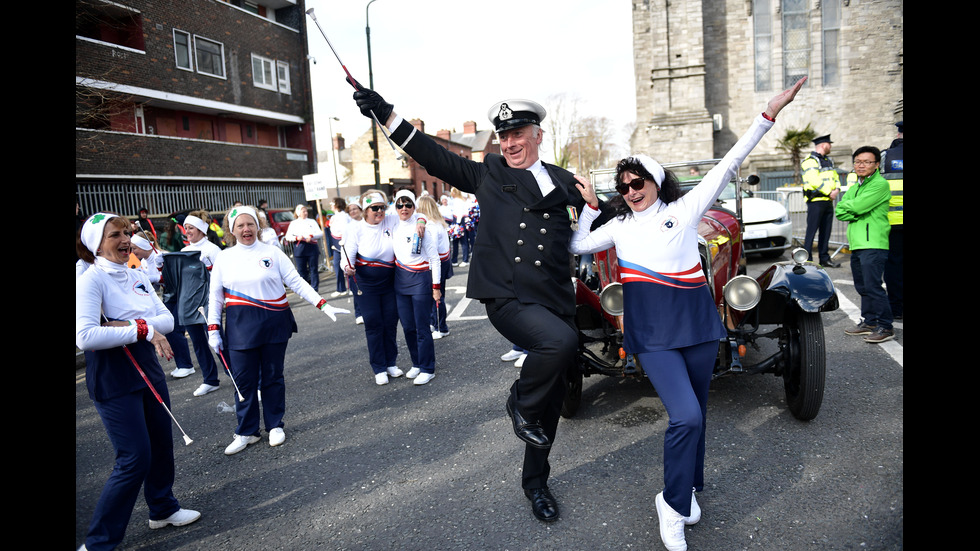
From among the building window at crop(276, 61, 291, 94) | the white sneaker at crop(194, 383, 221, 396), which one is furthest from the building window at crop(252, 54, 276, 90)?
the white sneaker at crop(194, 383, 221, 396)

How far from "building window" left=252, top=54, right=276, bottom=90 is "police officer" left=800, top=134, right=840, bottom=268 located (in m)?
24.0

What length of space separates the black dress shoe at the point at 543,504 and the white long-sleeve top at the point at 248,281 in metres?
2.25

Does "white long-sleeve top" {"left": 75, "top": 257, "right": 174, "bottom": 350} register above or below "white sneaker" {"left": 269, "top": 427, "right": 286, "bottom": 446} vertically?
above

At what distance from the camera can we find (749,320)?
4.46 meters

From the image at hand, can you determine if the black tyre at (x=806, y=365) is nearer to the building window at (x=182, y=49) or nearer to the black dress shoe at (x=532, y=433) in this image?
the black dress shoe at (x=532, y=433)

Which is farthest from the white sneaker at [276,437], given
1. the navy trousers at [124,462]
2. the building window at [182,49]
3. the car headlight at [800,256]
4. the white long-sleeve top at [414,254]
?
the building window at [182,49]

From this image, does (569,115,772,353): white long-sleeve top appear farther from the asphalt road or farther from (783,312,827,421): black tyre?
(783,312,827,421): black tyre

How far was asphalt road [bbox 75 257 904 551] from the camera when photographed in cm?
306

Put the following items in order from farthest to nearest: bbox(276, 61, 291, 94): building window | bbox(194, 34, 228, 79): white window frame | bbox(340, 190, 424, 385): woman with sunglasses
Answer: bbox(276, 61, 291, 94): building window < bbox(194, 34, 228, 79): white window frame < bbox(340, 190, 424, 385): woman with sunglasses

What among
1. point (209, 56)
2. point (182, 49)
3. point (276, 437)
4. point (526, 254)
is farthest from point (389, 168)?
point (526, 254)

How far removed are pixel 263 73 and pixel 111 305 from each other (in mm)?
27089
